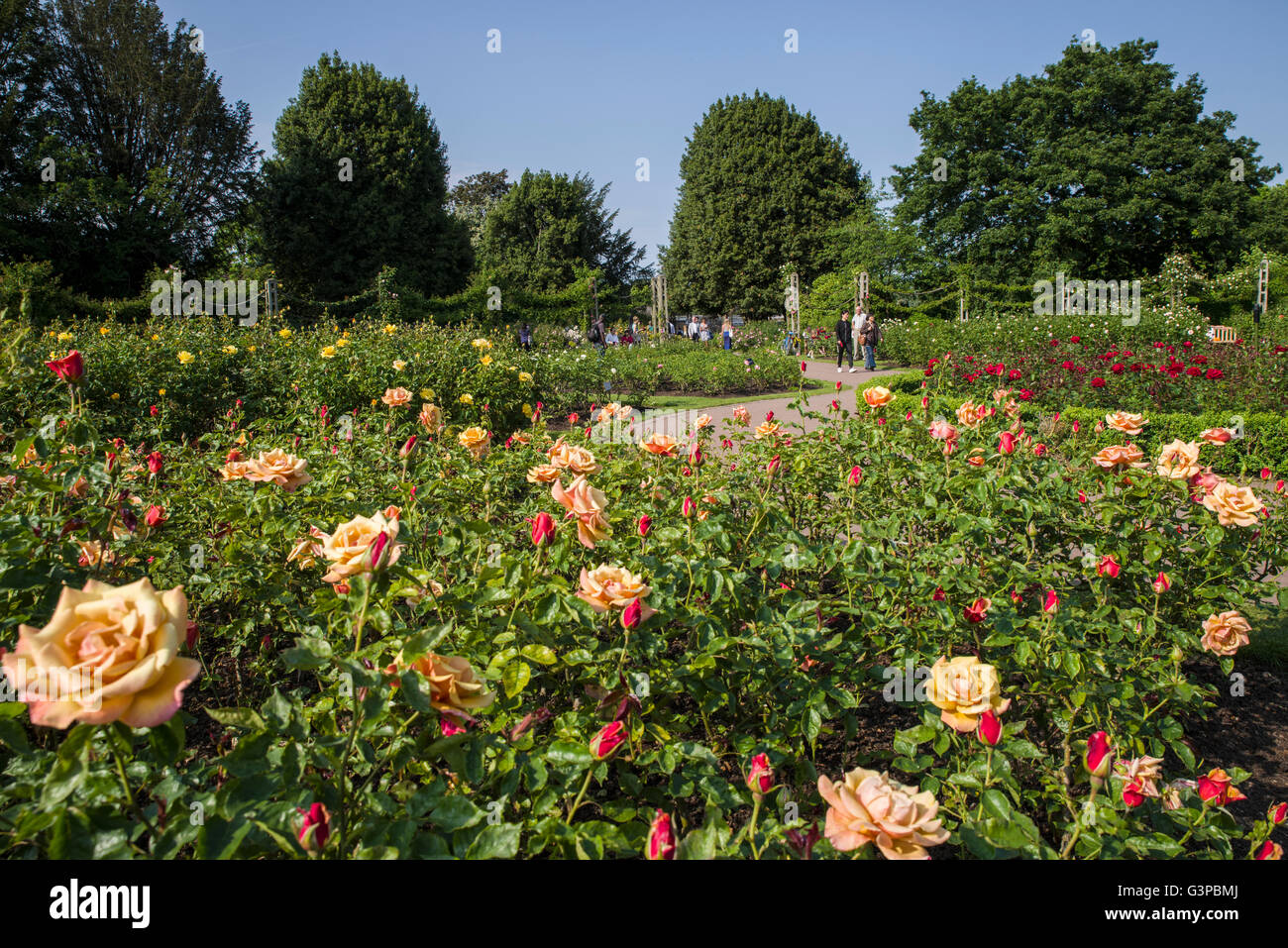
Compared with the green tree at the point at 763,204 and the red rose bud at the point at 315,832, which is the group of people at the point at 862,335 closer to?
the red rose bud at the point at 315,832

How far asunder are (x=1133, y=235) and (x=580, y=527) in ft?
109

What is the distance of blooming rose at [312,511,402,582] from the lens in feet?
3.72

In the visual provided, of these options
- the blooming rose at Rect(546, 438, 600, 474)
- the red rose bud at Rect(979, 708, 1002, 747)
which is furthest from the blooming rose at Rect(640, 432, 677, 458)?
the red rose bud at Rect(979, 708, 1002, 747)

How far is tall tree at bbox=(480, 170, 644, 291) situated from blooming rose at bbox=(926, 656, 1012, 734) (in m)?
36.4

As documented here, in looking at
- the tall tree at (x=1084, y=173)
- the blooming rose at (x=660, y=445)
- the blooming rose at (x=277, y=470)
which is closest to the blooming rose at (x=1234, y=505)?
the blooming rose at (x=660, y=445)

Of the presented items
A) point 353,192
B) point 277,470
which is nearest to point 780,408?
point 277,470

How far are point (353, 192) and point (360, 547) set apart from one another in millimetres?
28424

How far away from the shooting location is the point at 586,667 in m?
1.54

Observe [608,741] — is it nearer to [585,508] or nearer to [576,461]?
[585,508]

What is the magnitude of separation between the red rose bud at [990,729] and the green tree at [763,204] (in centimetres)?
3483

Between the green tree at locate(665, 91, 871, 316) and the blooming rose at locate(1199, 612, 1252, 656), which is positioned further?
the green tree at locate(665, 91, 871, 316)

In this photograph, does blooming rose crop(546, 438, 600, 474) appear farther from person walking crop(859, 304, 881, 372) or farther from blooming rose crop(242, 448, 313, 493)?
person walking crop(859, 304, 881, 372)

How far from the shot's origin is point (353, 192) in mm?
25891

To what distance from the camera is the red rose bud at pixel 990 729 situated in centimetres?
125
